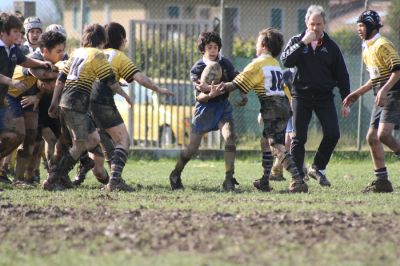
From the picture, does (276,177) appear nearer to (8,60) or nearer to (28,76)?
(28,76)

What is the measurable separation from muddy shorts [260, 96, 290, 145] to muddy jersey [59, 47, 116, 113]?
173cm

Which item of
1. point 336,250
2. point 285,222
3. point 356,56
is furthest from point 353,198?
point 356,56

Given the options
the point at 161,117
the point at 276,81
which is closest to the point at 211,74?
the point at 276,81

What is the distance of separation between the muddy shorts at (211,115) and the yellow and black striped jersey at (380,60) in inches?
67.6

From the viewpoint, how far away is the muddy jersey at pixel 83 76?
10.8 metres

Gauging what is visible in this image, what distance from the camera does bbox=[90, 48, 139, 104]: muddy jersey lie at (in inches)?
438

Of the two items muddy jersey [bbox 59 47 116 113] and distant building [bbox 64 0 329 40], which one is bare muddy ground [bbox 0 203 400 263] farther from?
distant building [bbox 64 0 329 40]

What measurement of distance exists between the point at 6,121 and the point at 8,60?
28.7 inches

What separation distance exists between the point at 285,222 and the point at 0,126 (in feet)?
14.7

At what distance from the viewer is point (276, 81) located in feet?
36.5

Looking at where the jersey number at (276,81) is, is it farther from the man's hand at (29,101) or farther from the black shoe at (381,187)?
the man's hand at (29,101)

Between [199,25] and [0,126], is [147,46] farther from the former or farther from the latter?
[0,126]

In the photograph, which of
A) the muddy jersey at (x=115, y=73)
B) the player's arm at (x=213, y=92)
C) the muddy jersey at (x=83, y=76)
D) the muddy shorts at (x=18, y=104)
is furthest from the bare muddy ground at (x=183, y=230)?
the muddy shorts at (x=18, y=104)

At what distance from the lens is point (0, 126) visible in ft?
37.9
